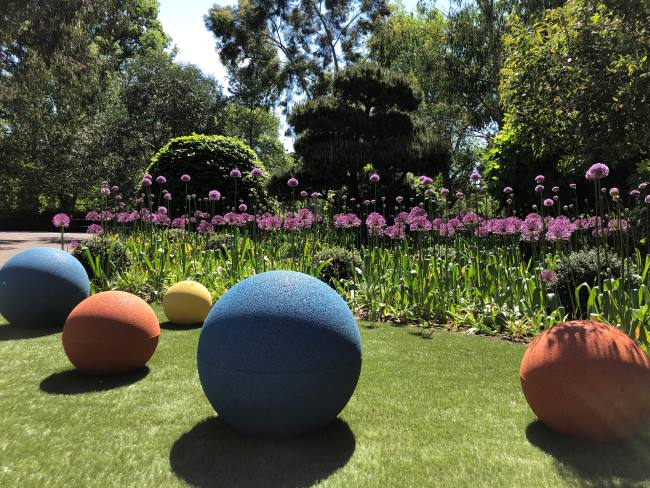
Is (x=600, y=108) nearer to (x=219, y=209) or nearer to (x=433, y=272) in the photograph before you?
(x=433, y=272)

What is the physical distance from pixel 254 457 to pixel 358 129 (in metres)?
12.4

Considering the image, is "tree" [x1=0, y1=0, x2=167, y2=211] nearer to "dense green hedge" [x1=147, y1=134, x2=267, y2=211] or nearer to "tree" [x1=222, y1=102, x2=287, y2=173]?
"tree" [x1=222, y1=102, x2=287, y2=173]

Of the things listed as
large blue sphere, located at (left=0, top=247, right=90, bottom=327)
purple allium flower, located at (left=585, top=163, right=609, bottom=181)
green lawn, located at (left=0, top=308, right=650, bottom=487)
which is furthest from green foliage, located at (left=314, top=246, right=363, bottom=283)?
purple allium flower, located at (left=585, top=163, right=609, bottom=181)

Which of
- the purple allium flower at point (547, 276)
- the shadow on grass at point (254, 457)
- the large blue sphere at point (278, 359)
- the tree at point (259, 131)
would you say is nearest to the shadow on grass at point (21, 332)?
the shadow on grass at point (254, 457)

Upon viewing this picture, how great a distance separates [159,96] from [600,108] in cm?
3003

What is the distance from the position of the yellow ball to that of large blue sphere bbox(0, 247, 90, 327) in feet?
4.21

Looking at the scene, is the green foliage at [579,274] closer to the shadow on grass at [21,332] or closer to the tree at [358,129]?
the shadow on grass at [21,332]

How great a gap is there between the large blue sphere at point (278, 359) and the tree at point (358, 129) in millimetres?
10738

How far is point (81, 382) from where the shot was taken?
482 cm

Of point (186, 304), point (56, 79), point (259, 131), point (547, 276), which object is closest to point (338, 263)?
point (186, 304)

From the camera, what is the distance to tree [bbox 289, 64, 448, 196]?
1402 cm

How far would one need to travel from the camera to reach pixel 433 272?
763 cm

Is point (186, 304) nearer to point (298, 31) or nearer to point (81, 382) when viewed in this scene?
point (81, 382)

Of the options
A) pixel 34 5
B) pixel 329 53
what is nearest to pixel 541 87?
pixel 34 5
